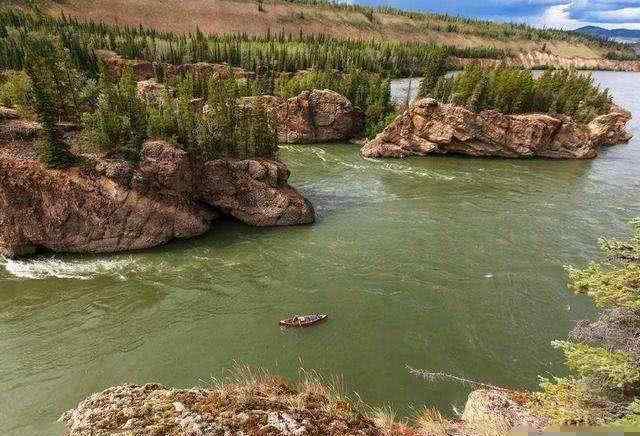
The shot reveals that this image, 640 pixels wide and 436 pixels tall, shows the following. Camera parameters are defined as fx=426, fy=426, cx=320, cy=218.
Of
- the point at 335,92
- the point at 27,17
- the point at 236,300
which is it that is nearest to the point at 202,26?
the point at 27,17

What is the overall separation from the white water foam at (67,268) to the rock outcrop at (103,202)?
4.22ft

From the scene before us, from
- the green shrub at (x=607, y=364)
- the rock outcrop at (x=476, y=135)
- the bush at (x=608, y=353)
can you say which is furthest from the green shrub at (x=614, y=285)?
the rock outcrop at (x=476, y=135)

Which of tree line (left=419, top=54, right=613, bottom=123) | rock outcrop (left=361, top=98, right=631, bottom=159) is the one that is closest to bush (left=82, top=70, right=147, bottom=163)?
rock outcrop (left=361, top=98, right=631, bottom=159)

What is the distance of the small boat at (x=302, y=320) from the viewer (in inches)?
1104

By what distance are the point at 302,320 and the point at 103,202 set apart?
21.1 m

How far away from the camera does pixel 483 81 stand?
241 ft

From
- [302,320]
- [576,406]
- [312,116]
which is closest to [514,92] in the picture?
[312,116]

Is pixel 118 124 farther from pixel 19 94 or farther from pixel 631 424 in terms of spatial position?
pixel 631 424

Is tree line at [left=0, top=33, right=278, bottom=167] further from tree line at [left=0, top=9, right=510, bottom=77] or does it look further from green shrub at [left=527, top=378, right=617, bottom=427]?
tree line at [left=0, top=9, right=510, bottom=77]

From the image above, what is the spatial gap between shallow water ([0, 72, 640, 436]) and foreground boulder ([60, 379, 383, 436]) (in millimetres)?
12434

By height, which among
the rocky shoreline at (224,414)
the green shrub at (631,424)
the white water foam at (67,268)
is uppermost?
the green shrub at (631,424)

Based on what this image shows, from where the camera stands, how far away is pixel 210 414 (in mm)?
10508

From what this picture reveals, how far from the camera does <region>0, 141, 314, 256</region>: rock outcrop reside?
35.5 metres

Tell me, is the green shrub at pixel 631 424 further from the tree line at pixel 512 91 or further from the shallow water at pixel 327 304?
the tree line at pixel 512 91
